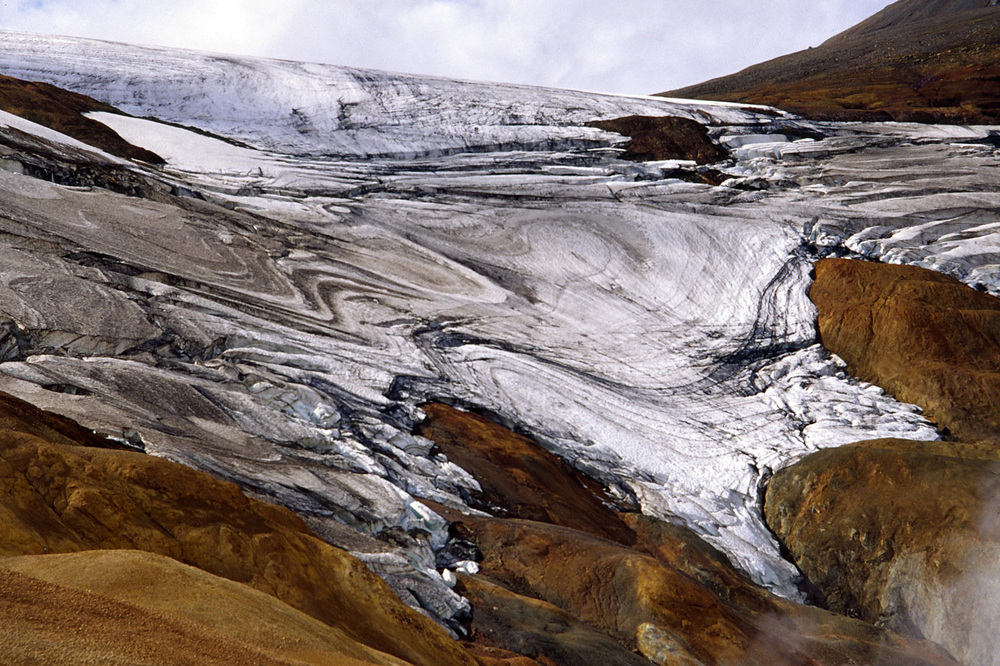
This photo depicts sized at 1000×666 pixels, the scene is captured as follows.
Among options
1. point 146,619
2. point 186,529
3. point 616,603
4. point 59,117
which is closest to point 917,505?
point 616,603

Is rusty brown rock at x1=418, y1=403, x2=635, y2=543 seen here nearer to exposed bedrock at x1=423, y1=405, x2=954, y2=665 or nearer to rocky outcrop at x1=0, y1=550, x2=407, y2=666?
exposed bedrock at x1=423, y1=405, x2=954, y2=665

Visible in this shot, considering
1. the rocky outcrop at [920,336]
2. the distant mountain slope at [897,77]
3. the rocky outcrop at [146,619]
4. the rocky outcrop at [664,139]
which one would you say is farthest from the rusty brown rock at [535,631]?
the distant mountain slope at [897,77]

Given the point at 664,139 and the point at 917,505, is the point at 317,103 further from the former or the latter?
the point at 917,505

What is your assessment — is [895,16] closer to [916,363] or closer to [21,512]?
[916,363]

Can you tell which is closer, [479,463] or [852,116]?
[479,463]

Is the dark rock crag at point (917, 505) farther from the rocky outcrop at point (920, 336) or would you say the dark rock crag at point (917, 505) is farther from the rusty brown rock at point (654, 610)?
the rusty brown rock at point (654, 610)

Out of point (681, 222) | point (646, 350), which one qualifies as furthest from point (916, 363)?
point (681, 222)
